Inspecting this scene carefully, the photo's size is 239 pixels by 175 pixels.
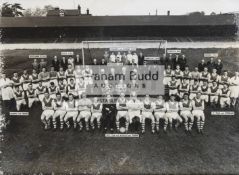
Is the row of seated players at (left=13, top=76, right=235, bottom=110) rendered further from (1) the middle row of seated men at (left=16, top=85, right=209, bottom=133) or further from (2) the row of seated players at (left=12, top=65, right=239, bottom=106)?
(1) the middle row of seated men at (left=16, top=85, right=209, bottom=133)

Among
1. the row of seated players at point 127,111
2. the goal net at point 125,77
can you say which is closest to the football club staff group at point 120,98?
the row of seated players at point 127,111

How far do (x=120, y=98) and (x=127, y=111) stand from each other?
0.44m

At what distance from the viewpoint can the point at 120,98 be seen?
8.80 metres

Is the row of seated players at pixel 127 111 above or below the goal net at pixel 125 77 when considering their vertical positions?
below

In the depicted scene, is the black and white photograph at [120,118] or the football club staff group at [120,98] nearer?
the black and white photograph at [120,118]

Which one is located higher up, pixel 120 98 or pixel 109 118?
pixel 120 98

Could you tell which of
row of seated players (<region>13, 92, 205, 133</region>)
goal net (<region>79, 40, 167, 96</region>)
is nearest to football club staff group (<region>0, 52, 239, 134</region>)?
row of seated players (<region>13, 92, 205, 133</region>)

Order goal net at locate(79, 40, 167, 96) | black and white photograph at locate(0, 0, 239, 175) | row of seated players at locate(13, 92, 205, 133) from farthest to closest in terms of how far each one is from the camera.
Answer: goal net at locate(79, 40, 167, 96), row of seated players at locate(13, 92, 205, 133), black and white photograph at locate(0, 0, 239, 175)

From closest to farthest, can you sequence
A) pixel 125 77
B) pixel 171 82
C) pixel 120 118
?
pixel 120 118
pixel 171 82
pixel 125 77

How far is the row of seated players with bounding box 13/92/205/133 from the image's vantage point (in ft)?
28.0

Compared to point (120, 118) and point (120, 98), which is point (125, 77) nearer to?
point (120, 118)

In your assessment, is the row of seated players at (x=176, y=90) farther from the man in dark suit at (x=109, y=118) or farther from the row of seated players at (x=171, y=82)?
the man in dark suit at (x=109, y=118)

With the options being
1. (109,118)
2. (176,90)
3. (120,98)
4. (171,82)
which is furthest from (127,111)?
(176,90)

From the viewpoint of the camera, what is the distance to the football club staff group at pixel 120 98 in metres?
8.59
